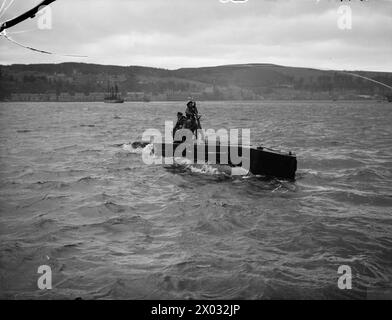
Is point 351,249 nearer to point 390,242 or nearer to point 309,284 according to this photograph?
point 390,242

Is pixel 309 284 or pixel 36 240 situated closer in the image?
pixel 309 284

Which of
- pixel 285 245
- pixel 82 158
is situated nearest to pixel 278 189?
pixel 285 245

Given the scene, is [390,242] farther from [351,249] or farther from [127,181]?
[127,181]

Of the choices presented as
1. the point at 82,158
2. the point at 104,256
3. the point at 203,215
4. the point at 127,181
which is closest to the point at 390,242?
the point at 203,215

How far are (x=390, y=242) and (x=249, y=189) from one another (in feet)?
18.1

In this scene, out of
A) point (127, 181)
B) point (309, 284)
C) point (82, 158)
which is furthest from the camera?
point (82, 158)

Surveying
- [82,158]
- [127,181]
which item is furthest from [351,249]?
[82,158]

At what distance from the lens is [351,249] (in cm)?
802

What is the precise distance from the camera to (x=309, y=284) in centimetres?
648

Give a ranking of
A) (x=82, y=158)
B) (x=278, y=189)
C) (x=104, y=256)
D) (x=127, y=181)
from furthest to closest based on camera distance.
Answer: (x=82, y=158) → (x=127, y=181) → (x=278, y=189) → (x=104, y=256)
